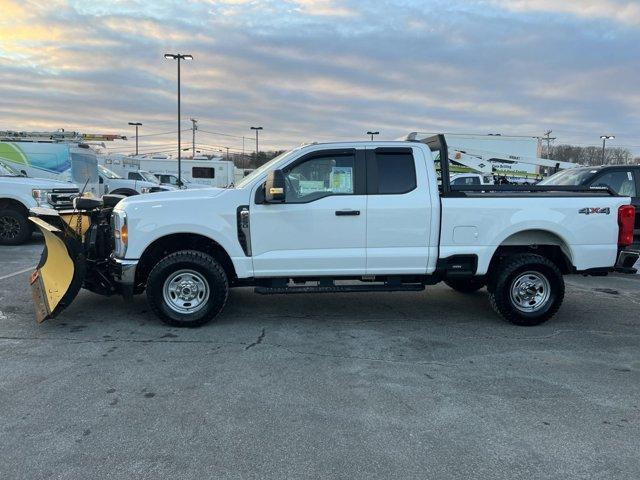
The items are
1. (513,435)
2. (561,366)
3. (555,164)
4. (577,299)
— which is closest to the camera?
(513,435)

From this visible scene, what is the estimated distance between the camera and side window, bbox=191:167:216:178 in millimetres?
40531

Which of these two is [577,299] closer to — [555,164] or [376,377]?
[376,377]

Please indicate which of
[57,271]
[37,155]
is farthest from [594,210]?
[37,155]

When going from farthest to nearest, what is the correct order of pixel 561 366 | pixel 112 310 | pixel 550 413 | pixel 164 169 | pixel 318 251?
pixel 164 169
pixel 112 310
pixel 318 251
pixel 561 366
pixel 550 413

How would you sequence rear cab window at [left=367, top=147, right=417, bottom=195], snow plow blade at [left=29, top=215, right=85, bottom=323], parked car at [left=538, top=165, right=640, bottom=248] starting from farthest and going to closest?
parked car at [left=538, top=165, right=640, bottom=248] → rear cab window at [left=367, top=147, right=417, bottom=195] → snow plow blade at [left=29, top=215, right=85, bottom=323]

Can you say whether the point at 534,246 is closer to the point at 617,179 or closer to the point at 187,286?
the point at 187,286

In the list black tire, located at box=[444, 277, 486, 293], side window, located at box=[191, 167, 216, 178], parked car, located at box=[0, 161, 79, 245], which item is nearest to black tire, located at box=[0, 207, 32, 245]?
parked car, located at box=[0, 161, 79, 245]

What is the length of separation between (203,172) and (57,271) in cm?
3611

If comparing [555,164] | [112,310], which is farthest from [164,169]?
[112,310]

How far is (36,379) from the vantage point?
13.7 ft

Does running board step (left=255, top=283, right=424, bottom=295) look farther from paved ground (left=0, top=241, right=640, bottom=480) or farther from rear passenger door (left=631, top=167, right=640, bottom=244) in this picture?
rear passenger door (left=631, top=167, right=640, bottom=244)

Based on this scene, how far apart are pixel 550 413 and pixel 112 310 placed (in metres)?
4.99

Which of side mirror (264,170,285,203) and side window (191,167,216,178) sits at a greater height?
side window (191,167,216,178)

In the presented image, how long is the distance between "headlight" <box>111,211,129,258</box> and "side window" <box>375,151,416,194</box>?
278cm
